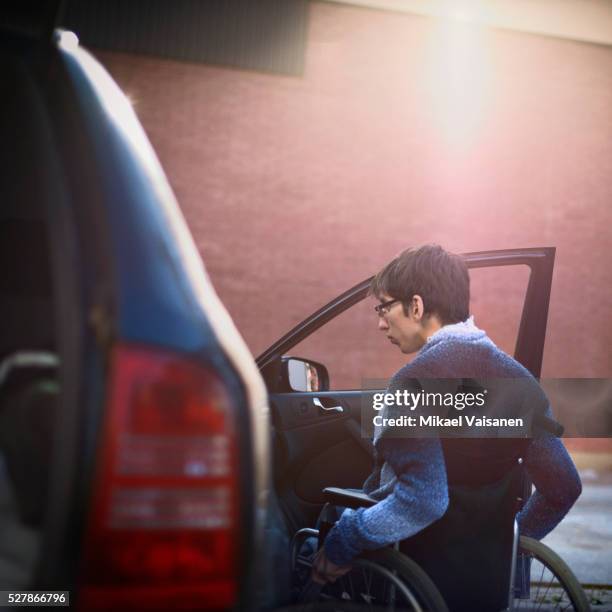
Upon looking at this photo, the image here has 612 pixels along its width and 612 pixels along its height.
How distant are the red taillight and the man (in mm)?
1275

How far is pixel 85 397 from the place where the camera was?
1049mm

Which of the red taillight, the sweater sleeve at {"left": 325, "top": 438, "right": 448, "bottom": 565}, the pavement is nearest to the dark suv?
the red taillight

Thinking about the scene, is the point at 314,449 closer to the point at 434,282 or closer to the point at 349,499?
the point at 349,499

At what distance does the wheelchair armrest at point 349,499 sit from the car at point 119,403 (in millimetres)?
1282

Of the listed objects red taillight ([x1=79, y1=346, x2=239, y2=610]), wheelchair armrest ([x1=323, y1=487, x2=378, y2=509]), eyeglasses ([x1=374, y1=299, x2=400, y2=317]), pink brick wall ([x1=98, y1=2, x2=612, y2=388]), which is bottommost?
wheelchair armrest ([x1=323, y1=487, x2=378, y2=509])

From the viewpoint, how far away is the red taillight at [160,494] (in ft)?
3.42

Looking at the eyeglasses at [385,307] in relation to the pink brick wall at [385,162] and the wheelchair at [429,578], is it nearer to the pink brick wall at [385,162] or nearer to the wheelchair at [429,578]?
the wheelchair at [429,578]

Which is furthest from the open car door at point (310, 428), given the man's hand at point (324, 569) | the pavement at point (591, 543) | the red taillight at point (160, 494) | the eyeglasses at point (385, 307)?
the red taillight at point (160, 494)

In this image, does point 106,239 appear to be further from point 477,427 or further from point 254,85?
point 254,85

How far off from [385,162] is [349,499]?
10.9 m

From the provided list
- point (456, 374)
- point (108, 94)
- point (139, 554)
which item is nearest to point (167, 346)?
point (139, 554)

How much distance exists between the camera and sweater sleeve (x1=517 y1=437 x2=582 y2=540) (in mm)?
2648

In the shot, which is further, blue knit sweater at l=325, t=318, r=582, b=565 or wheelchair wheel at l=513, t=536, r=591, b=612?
wheelchair wheel at l=513, t=536, r=591, b=612

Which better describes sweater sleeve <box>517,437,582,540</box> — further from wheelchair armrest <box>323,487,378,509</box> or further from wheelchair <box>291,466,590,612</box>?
wheelchair armrest <box>323,487,378,509</box>
